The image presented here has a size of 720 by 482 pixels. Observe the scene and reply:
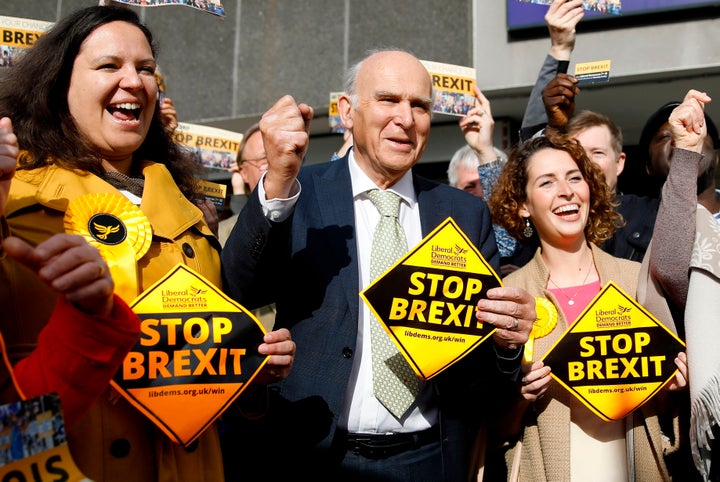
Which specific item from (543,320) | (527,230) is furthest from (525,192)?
(543,320)

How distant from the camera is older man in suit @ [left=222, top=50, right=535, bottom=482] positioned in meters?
2.57

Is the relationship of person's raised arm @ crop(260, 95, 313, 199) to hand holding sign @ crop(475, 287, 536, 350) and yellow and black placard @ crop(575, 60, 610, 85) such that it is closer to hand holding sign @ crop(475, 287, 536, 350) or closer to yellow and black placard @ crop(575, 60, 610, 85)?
hand holding sign @ crop(475, 287, 536, 350)

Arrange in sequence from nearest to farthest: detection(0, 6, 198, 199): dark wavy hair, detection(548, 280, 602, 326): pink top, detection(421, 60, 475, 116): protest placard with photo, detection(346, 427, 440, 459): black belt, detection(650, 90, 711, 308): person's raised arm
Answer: detection(0, 6, 198, 199): dark wavy hair, detection(346, 427, 440, 459): black belt, detection(650, 90, 711, 308): person's raised arm, detection(548, 280, 602, 326): pink top, detection(421, 60, 475, 116): protest placard with photo

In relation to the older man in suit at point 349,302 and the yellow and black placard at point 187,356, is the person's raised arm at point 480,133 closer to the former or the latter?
the older man in suit at point 349,302

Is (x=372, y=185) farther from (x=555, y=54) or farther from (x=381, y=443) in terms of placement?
(x=555, y=54)

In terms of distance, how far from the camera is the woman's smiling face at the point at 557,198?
3.54 meters

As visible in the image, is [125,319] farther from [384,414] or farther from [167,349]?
[384,414]

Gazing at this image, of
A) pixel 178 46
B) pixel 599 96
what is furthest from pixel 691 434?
pixel 178 46

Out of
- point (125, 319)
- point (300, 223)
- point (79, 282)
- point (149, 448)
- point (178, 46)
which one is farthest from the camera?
point (178, 46)

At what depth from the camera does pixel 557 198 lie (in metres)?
3.58

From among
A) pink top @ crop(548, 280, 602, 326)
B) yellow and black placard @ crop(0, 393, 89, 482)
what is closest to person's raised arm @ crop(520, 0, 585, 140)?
pink top @ crop(548, 280, 602, 326)

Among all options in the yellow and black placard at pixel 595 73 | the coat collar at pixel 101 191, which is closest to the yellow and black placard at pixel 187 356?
the coat collar at pixel 101 191

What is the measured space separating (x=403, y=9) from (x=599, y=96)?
7.92ft

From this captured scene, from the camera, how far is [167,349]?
7.59ft
